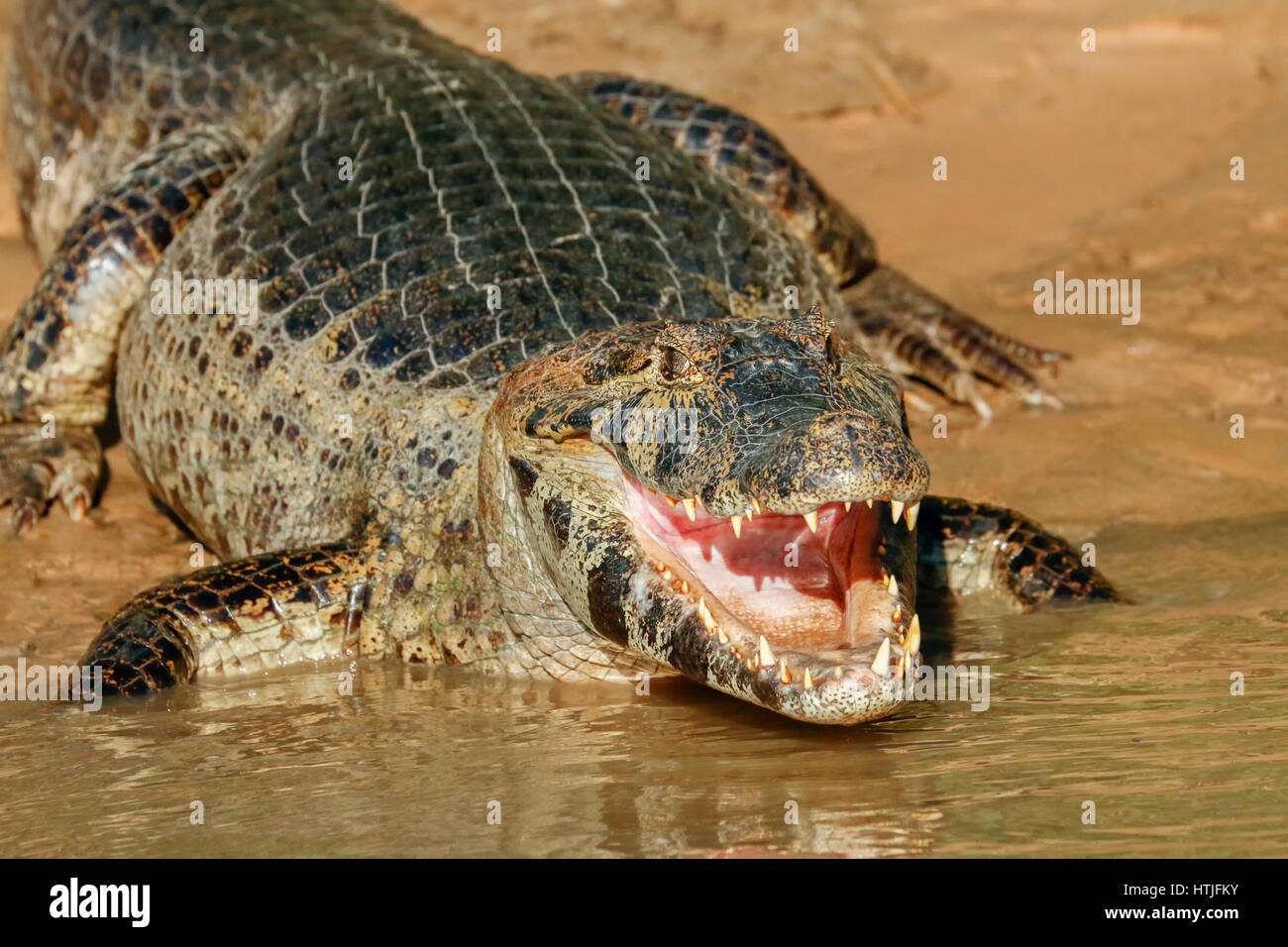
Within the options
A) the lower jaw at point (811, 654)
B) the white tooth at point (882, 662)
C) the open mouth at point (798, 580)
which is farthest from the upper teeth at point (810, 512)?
the white tooth at point (882, 662)

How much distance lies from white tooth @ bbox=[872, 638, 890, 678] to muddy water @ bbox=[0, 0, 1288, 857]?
0.79 ft

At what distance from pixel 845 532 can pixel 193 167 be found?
3.59 m

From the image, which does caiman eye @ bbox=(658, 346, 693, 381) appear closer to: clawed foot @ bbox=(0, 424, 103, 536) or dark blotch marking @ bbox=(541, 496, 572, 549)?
dark blotch marking @ bbox=(541, 496, 572, 549)

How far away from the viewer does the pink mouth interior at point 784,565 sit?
12.2 feet

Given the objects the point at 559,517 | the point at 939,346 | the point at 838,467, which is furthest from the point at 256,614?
the point at 939,346

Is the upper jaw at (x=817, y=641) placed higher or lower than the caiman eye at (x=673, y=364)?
lower

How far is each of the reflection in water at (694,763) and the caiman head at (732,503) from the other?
212mm

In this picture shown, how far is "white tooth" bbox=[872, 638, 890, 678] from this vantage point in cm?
338

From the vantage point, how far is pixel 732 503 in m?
3.49

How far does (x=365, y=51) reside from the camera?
253 inches

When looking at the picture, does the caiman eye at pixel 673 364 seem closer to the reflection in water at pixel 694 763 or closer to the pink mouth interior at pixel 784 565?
the pink mouth interior at pixel 784 565

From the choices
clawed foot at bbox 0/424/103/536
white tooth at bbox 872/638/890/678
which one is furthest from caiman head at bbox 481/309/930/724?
clawed foot at bbox 0/424/103/536

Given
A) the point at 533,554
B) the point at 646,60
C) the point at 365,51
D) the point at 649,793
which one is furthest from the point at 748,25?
the point at 649,793
